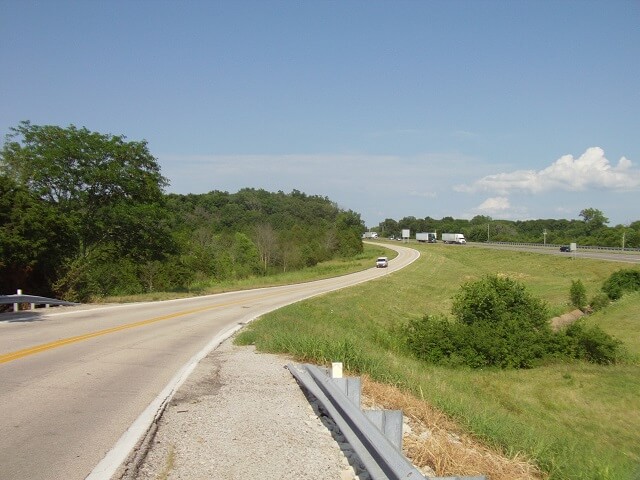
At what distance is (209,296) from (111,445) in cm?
2820

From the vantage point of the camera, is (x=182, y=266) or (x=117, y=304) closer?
(x=117, y=304)

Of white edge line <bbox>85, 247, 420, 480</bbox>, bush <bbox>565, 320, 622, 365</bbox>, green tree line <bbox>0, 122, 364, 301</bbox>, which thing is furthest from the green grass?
green tree line <bbox>0, 122, 364, 301</bbox>

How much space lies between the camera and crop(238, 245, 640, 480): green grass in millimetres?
8266

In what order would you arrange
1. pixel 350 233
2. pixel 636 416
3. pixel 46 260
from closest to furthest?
pixel 636 416, pixel 46 260, pixel 350 233

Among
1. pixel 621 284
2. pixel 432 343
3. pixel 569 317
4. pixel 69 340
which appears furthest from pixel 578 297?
pixel 69 340

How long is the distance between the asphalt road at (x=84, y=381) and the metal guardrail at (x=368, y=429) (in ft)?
6.90

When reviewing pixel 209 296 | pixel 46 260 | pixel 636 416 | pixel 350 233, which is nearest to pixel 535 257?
pixel 350 233

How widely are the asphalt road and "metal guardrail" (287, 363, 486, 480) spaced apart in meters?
2.10

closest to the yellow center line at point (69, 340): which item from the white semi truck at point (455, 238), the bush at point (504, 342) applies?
the bush at point (504, 342)

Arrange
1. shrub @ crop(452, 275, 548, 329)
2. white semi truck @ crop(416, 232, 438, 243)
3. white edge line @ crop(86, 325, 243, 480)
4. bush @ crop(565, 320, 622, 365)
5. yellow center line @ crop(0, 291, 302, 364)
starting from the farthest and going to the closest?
white semi truck @ crop(416, 232, 438, 243)
shrub @ crop(452, 275, 548, 329)
bush @ crop(565, 320, 622, 365)
yellow center line @ crop(0, 291, 302, 364)
white edge line @ crop(86, 325, 243, 480)

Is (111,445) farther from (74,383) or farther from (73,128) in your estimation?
(73,128)

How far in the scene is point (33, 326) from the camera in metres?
→ 16.2

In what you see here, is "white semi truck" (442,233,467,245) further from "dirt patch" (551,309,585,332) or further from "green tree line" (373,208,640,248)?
"dirt patch" (551,309,585,332)

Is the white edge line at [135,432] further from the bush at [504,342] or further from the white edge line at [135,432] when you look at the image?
the bush at [504,342]
